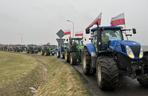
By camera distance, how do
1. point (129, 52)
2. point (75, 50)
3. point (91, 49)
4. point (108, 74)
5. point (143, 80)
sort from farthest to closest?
1. point (75, 50)
2. point (91, 49)
3. point (143, 80)
4. point (129, 52)
5. point (108, 74)

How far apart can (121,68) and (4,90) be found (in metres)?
7.86

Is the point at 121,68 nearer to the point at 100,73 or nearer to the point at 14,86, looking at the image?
the point at 100,73

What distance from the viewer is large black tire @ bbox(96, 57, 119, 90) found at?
11703 mm

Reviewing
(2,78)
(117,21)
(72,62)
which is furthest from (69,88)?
(72,62)

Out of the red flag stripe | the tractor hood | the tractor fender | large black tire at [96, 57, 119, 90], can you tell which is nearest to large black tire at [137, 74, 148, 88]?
the tractor hood

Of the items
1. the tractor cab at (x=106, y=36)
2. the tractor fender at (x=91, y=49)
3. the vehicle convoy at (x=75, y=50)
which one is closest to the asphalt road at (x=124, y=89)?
the tractor fender at (x=91, y=49)

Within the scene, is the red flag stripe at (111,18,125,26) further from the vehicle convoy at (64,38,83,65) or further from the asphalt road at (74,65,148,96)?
the vehicle convoy at (64,38,83,65)

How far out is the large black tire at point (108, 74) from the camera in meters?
11.7

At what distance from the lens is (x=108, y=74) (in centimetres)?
1176

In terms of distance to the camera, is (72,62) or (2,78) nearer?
(2,78)

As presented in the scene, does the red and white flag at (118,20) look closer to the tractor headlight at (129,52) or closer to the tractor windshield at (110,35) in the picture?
the tractor windshield at (110,35)

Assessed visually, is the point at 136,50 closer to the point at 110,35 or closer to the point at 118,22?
the point at 110,35

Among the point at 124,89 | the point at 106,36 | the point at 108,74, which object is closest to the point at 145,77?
the point at 124,89

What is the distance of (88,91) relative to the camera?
1256cm
